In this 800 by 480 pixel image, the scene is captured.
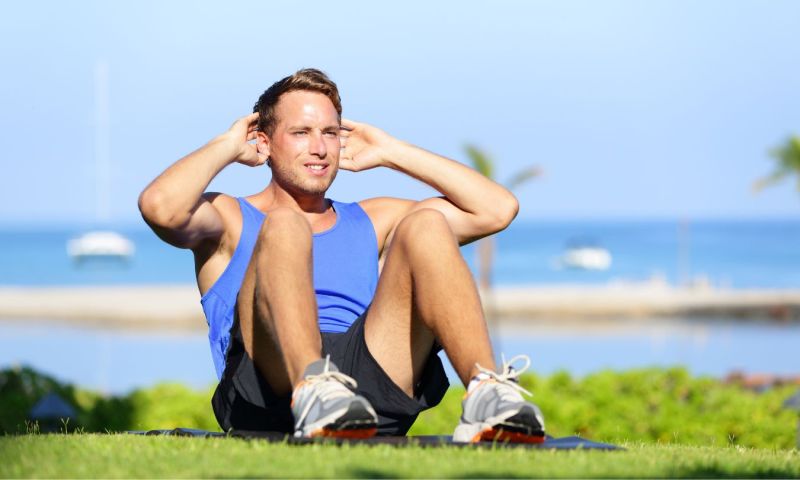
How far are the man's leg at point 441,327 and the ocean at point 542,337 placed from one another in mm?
7506

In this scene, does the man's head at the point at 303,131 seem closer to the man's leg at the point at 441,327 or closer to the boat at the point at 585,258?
the man's leg at the point at 441,327

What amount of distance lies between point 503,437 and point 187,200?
4.95 ft

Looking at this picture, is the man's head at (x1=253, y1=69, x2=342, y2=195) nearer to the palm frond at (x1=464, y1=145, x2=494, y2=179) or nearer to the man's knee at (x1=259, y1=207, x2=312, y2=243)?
the man's knee at (x1=259, y1=207, x2=312, y2=243)

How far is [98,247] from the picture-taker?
209 feet

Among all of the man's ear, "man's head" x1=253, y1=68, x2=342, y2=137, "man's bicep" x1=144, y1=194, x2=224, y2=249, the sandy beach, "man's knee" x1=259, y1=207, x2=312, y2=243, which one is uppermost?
the sandy beach

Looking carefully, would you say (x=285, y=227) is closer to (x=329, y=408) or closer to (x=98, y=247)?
(x=329, y=408)

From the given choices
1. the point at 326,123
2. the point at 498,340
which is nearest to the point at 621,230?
the point at 498,340

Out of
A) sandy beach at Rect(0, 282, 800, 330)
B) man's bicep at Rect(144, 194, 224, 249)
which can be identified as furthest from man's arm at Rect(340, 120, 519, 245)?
sandy beach at Rect(0, 282, 800, 330)

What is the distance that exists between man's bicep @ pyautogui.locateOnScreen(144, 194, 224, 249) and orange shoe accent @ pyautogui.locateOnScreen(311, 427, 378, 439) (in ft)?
3.64

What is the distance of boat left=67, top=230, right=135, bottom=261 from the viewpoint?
6384 centimetres

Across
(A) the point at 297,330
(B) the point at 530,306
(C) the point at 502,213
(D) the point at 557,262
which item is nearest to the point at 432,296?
(A) the point at 297,330

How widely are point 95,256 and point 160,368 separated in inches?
1491

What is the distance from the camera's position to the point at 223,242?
4754 mm

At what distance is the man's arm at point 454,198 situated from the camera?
510 cm
